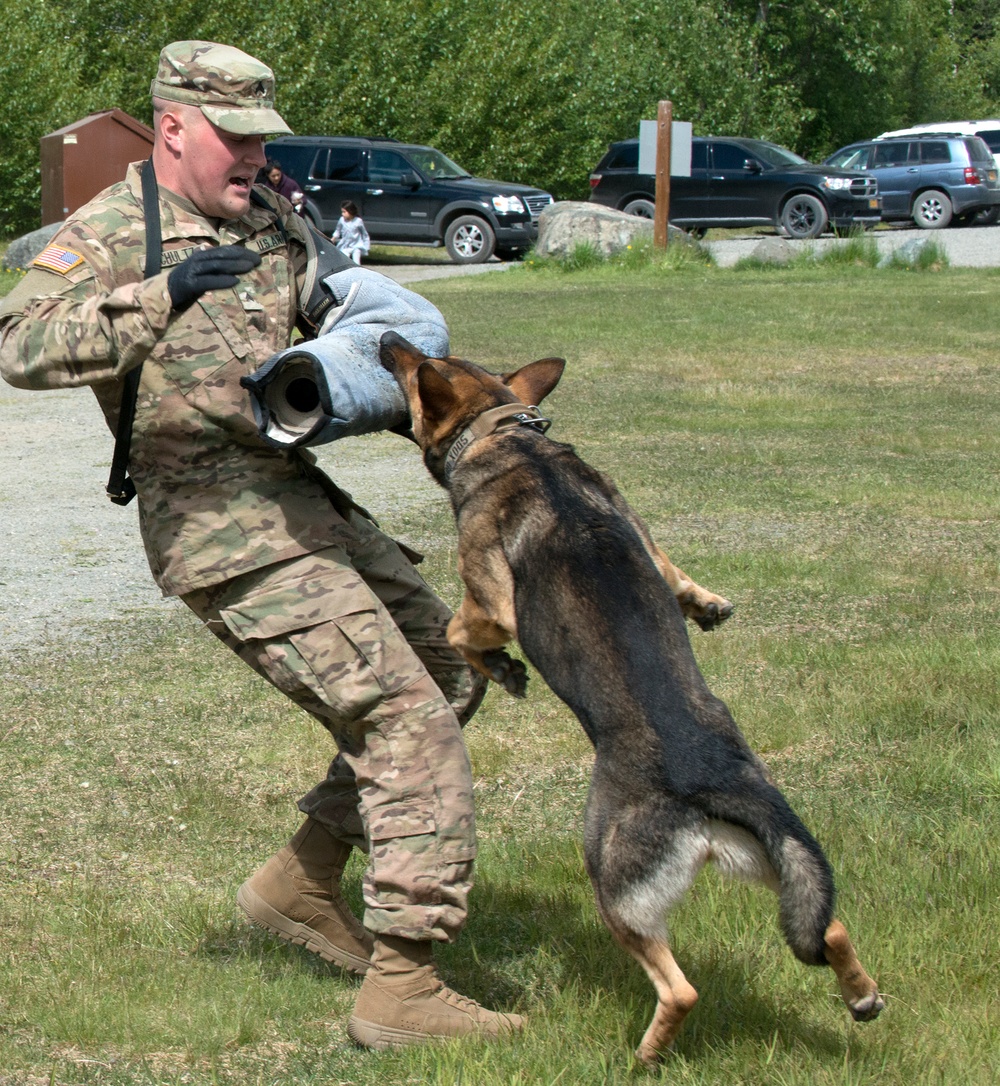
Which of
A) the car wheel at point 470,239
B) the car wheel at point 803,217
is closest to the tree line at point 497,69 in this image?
the car wheel at point 470,239

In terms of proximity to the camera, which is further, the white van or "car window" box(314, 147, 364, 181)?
the white van

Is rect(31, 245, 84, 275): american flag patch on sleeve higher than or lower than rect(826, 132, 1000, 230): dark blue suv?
higher

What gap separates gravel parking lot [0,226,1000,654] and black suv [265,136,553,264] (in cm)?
1447

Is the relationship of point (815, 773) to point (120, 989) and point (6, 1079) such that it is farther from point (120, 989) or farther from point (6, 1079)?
point (6, 1079)

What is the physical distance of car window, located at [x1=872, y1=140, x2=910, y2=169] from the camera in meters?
31.5

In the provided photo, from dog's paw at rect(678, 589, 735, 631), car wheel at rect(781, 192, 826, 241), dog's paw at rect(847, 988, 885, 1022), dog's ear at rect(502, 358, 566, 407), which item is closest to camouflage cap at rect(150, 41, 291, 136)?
dog's ear at rect(502, 358, 566, 407)

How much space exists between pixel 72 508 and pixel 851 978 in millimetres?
7006

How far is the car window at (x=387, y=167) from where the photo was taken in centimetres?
2792

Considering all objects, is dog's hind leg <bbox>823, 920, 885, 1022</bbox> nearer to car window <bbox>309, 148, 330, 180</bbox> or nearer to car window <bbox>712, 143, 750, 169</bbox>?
car window <bbox>309, 148, 330, 180</bbox>

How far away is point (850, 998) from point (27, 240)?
71.0ft

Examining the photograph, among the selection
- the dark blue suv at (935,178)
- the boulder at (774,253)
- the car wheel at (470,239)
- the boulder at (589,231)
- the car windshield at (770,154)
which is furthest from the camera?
the dark blue suv at (935,178)

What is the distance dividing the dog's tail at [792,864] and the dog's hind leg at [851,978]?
3 centimetres

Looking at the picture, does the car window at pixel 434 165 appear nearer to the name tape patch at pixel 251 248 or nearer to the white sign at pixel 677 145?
the white sign at pixel 677 145

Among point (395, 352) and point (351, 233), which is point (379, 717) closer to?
point (395, 352)
